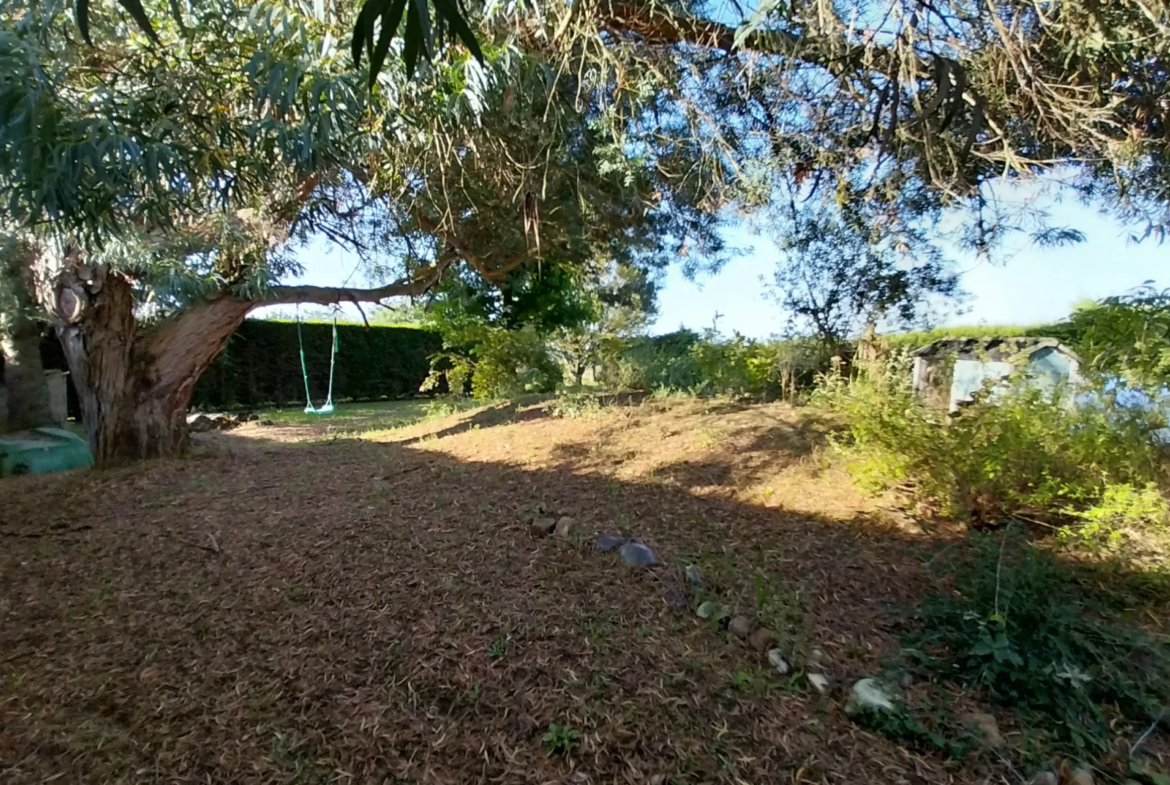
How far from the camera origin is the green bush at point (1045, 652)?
A: 5.72 ft

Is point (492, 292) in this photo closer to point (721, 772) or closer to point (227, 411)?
point (227, 411)

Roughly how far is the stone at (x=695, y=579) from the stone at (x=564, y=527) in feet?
2.05

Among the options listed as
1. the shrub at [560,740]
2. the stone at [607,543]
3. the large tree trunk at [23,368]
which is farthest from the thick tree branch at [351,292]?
the shrub at [560,740]

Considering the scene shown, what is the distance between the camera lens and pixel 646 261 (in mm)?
7141

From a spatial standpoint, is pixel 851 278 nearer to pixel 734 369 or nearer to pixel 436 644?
pixel 734 369

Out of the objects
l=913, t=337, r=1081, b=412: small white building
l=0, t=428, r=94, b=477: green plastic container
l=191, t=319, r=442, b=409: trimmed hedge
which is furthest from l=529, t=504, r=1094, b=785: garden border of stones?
l=191, t=319, r=442, b=409: trimmed hedge

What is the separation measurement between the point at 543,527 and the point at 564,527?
102 millimetres

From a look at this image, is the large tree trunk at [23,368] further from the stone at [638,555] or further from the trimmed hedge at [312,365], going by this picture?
the stone at [638,555]

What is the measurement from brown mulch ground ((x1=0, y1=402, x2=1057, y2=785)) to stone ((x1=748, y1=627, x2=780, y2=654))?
3 cm

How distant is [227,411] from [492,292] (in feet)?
18.4

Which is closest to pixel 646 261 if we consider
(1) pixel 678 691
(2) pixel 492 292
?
(2) pixel 492 292

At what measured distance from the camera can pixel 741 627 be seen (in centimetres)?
210

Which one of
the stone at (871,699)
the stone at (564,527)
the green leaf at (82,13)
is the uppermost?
the green leaf at (82,13)

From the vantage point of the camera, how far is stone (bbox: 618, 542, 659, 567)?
2.52m
